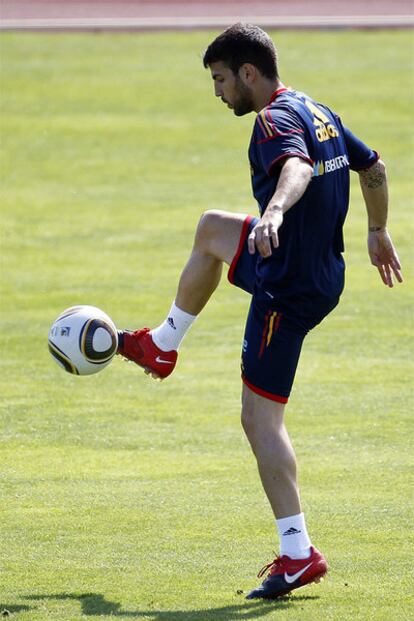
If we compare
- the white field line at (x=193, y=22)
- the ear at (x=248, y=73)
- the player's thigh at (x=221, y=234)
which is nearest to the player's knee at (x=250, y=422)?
the player's thigh at (x=221, y=234)

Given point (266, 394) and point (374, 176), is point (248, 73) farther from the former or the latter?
point (266, 394)

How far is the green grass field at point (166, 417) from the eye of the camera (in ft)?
20.3

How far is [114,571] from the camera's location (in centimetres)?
630

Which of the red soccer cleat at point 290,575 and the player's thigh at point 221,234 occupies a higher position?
the player's thigh at point 221,234

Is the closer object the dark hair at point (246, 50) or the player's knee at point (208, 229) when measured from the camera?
the dark hair at point (246, 50)

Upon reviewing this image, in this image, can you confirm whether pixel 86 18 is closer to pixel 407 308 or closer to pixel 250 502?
pixel 407 308

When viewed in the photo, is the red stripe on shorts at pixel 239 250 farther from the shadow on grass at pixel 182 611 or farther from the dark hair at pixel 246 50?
the shadow on grass at pixel 182 611

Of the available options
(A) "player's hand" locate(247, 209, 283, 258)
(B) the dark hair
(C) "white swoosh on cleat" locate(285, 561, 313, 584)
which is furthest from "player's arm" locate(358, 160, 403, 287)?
(C) "white swoosh on cleat" locate(285, 561, 313, 584)

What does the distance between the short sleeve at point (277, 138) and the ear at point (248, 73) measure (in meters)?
0.29

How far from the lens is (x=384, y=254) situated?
23.0 feet

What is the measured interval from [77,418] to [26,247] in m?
6.31

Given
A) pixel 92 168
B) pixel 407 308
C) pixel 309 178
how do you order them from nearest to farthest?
pixel 309 178
pixel 407 308
pixel 92 168

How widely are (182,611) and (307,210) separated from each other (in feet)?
5.97

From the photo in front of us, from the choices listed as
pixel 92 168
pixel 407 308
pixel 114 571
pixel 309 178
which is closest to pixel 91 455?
pixel 114 571
